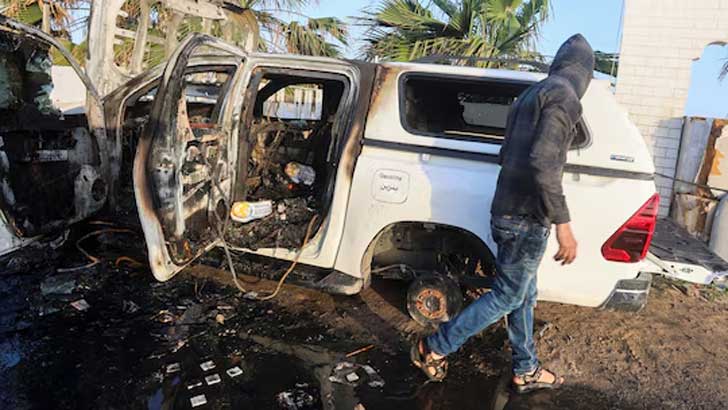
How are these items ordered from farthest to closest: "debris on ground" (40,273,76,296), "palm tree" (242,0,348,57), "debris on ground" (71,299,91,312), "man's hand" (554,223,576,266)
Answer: "palm tree" (242,0,348,57)
"debris on ground" (40,273,76,296)
"debris on ground" (71,299,91,312)
"man's hand" (554,223,576,266)

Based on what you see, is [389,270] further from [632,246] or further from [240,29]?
[240,29]

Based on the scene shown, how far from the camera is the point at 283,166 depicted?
469cm

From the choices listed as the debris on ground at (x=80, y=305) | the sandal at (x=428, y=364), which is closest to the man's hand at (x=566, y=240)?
the sandal at (x=428, y=364)

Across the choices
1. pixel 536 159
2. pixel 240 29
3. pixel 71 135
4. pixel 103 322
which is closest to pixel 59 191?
pixel 71 135


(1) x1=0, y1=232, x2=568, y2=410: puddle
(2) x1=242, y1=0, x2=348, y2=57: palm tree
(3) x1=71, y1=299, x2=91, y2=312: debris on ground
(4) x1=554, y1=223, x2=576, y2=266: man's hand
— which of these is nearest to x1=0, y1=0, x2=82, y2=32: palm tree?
(2) x1=242, y1=0, x2=348, y2=57: palm tree

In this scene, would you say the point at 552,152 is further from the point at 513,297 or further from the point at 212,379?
the point at 212,379

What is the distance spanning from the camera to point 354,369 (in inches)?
120

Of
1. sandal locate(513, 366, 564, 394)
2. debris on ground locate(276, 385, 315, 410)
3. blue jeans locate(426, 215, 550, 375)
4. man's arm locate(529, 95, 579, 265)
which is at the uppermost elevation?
man's arm locate(529, 95, 579, 265)

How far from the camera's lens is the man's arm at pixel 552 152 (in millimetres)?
2311

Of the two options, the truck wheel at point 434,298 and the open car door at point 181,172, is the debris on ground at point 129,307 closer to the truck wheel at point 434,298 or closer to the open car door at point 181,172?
the open car door at point 181,172

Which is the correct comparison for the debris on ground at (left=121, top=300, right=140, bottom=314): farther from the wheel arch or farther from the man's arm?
the man's arm

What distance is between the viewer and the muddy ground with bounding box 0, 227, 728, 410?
2.75m

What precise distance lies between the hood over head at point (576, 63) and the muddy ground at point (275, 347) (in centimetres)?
180

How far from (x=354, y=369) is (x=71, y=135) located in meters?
2.89
